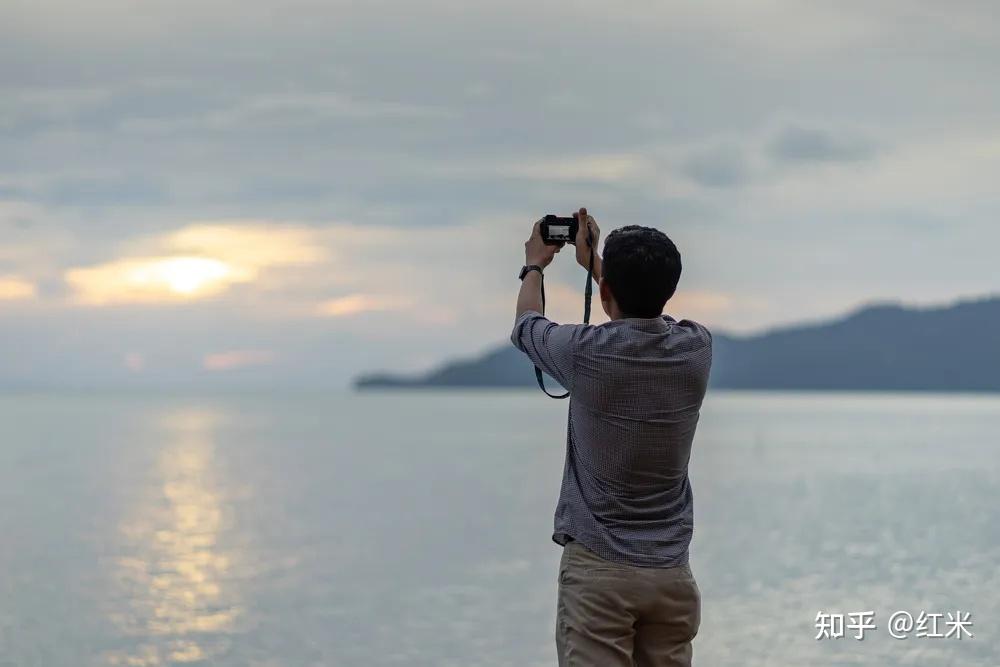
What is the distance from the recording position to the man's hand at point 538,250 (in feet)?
12.8

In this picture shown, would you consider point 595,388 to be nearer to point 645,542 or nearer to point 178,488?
point 645,542

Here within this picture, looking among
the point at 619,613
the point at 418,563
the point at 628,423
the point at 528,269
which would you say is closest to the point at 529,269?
the point at 528,269

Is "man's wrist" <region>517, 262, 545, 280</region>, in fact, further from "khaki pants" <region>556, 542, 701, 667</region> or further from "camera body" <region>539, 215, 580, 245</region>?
"khaki pants" <region>556, 542, 701, 667</region>

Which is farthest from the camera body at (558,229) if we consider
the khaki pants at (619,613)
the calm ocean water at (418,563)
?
the calm ocean water at (418,563)

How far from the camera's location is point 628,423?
3.54 metres

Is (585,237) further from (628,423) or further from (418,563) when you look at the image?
(418,563)

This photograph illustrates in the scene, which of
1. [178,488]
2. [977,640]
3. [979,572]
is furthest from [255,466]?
[977,640]

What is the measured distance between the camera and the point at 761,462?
6494 centimetres

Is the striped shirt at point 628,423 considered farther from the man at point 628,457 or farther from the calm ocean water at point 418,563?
the calm ocean water at point 418,563

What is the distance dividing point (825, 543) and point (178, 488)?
89.1ft

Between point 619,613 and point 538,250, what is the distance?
1139mm

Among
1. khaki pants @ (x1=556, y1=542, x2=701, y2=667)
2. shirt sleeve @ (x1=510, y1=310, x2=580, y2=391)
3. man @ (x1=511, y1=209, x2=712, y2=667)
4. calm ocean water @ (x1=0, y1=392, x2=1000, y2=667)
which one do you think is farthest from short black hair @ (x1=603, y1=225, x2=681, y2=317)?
calm ocean water @ (x1=0, y1=392, x2=1000, y2=667)

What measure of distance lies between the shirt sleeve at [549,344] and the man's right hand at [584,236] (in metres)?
0.30

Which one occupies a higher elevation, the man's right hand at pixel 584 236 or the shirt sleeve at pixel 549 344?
the man's right hand at pixel 584 236
